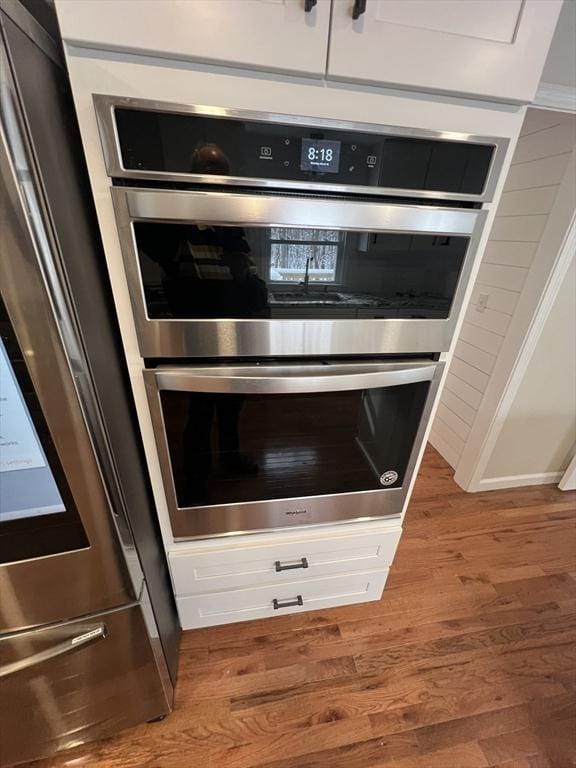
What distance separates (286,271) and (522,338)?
146 cm

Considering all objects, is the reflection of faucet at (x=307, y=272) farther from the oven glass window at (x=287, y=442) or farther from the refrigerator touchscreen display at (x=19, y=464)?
the refrigerator touchscreen display at (x=19, y=464)

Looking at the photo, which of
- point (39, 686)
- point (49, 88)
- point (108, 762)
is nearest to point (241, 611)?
point (108, 762)

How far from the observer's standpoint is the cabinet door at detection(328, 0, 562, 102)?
0.57m

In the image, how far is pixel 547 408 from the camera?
1.81 metres

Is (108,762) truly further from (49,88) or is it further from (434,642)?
(49,88)

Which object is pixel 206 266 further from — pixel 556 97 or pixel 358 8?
pixel 556 97

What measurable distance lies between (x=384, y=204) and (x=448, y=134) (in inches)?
6.6

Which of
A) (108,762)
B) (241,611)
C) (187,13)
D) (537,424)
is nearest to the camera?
(187,13)

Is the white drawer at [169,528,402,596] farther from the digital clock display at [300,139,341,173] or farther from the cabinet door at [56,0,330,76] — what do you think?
the cabinet door at [56,0,330,76]

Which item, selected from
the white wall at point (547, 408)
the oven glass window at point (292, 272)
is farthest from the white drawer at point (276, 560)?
the white wall at point (547, 408)

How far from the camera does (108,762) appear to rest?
3.00 ft

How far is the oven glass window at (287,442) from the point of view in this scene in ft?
2.66

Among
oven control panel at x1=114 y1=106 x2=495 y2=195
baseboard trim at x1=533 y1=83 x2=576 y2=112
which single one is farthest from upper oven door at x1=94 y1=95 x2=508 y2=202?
baseboard trim at x1=533 y1=83 x2=576 y2=112

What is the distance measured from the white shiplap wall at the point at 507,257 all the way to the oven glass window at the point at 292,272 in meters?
1.11
